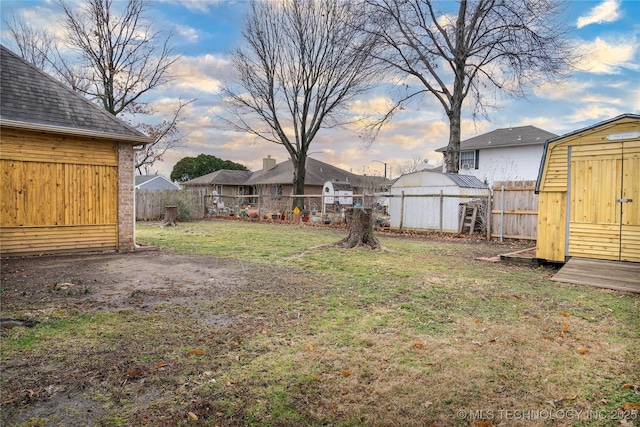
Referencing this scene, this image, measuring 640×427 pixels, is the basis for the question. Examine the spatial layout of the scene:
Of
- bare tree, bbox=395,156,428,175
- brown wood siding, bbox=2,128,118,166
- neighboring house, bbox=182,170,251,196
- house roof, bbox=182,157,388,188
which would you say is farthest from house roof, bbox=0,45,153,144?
bare tree, bbox=395,156,428,175

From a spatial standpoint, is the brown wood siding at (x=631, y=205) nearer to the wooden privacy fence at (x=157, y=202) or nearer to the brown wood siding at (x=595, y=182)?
the brown wood siding at (x=595, y=182)

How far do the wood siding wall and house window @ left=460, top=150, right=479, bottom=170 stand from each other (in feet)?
88.5

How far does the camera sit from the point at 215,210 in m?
26.9

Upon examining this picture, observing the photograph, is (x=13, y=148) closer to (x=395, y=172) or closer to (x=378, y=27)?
(x=378, y=27)

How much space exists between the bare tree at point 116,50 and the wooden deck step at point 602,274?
23.3 metres

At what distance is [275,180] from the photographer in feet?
122

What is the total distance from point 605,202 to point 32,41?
29.3m

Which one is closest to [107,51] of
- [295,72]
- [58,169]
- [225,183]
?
[295,72]

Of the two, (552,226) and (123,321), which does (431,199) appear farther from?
(123,321)

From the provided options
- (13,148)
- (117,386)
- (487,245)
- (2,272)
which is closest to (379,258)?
(487,245)

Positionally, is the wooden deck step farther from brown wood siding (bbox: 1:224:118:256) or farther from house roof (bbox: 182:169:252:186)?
house roof (bbox: 182:169:252:186)

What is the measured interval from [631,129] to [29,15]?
28238mm

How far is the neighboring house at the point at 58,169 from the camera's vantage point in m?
8.61

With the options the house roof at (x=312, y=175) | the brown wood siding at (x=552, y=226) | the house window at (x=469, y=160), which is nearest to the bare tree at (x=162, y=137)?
the house roof at (x=312, y=175)
